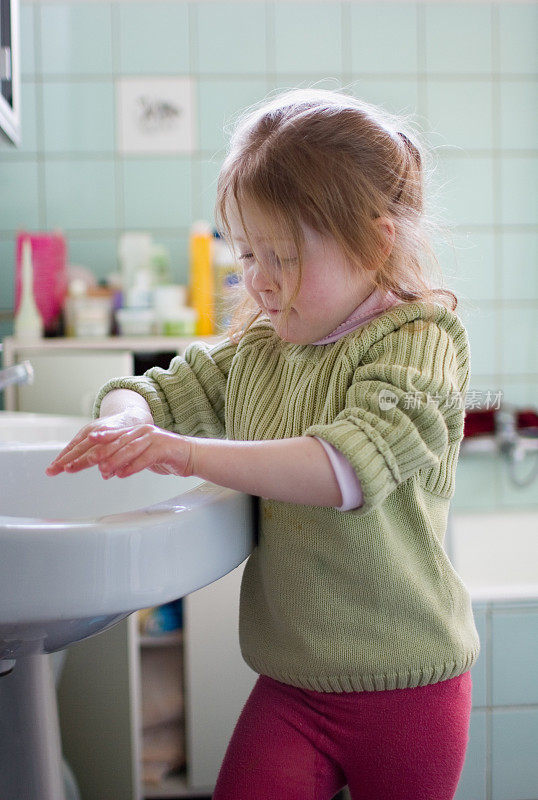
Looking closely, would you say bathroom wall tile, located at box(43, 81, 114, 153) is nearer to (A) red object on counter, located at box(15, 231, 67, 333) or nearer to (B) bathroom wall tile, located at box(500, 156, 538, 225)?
(A) red object on counter, located at box(15, 231, 67, 333)

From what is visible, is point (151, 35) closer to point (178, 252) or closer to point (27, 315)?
point (178, 252)

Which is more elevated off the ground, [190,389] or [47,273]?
[47,273]

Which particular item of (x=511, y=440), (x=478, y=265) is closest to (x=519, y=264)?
(x=478, y=265)

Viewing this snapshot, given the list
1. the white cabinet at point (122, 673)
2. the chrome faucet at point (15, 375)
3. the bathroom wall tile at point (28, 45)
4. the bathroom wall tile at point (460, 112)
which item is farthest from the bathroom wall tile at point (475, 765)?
the bathroom wall tile at point (28, 45)

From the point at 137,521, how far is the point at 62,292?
137 cm

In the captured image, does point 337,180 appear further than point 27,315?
No

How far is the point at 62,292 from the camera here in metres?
1.89

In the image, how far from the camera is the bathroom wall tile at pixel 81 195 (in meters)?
2.03

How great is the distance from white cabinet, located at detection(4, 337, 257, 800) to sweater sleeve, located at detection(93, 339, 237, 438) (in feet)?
2.43

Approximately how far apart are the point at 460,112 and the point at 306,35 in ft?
1.41

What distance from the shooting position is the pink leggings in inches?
30.3

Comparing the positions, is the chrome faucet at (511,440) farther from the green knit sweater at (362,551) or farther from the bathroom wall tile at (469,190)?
the green knit sweater at (362,551)

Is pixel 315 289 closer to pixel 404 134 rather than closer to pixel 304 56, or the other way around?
pixel 404 134

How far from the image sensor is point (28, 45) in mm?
1992
